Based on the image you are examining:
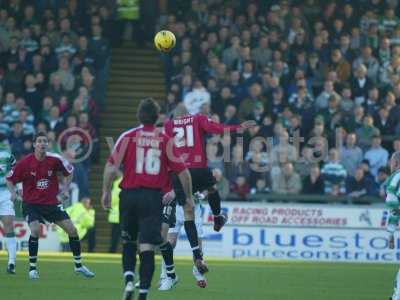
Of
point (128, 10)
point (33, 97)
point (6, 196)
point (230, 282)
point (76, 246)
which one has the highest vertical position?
point (128, 10)

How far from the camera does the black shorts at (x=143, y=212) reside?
1296cm

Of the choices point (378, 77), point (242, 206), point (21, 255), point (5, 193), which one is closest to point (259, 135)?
point (242, 206)

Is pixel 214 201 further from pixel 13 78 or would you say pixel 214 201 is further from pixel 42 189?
pixel 13 78

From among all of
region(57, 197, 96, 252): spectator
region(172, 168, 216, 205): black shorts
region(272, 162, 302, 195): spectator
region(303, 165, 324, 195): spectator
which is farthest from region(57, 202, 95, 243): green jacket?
region(172, 168, 216, 205): black shorts

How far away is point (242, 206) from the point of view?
2464 cm

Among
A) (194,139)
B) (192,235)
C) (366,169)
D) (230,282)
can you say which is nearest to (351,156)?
(366,169)

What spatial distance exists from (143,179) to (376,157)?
12.9 m

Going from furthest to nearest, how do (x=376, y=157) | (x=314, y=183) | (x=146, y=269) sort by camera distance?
1. (x=376, y=157)
2. (x=314, y=183)
3. (x=146, y=269)

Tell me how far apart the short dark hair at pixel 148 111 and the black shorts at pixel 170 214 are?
379 cm

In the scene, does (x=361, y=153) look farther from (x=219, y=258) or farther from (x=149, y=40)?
(x=149, y=40)

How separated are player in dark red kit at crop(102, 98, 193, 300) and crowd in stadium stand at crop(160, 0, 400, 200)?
11.6 m

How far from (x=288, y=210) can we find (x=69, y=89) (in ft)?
18.9

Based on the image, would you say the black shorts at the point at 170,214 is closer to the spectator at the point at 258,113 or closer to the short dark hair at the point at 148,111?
the short dark hair at the point at 148,111

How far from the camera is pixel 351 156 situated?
25219 mm
